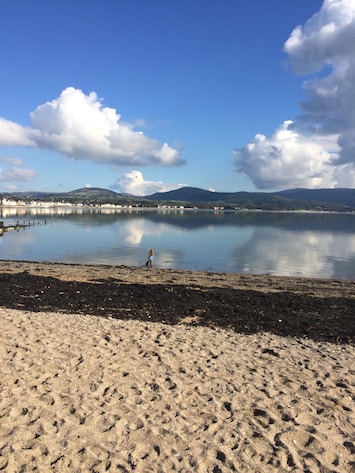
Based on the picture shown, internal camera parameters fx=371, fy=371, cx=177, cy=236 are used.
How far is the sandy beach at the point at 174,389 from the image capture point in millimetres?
6012

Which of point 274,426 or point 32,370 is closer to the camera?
point 274,426

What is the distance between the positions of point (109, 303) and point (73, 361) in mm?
6872

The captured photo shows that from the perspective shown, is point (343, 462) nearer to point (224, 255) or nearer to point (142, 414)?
Result: point (142, 414)

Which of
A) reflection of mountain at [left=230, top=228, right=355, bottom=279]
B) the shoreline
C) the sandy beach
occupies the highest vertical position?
the sandy beach

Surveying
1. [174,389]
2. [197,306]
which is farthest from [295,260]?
[174,389]

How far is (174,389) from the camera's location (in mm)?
8156

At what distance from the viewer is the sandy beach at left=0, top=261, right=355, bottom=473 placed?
6.01 m

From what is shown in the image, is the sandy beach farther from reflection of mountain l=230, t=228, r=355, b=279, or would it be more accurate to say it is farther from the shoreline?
reflection of mountain l=230, t=228, r=355, b=279

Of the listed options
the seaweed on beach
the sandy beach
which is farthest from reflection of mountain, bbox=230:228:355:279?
the sandy beach

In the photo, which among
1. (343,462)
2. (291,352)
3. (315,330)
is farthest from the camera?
(315,330)

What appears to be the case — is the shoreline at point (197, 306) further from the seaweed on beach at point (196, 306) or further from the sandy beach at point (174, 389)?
the sandy beach at point (174, 389)

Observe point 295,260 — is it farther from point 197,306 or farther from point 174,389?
point 174,389

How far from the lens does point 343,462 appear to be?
599cm

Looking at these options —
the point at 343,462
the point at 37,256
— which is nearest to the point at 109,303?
the point at 343,462
